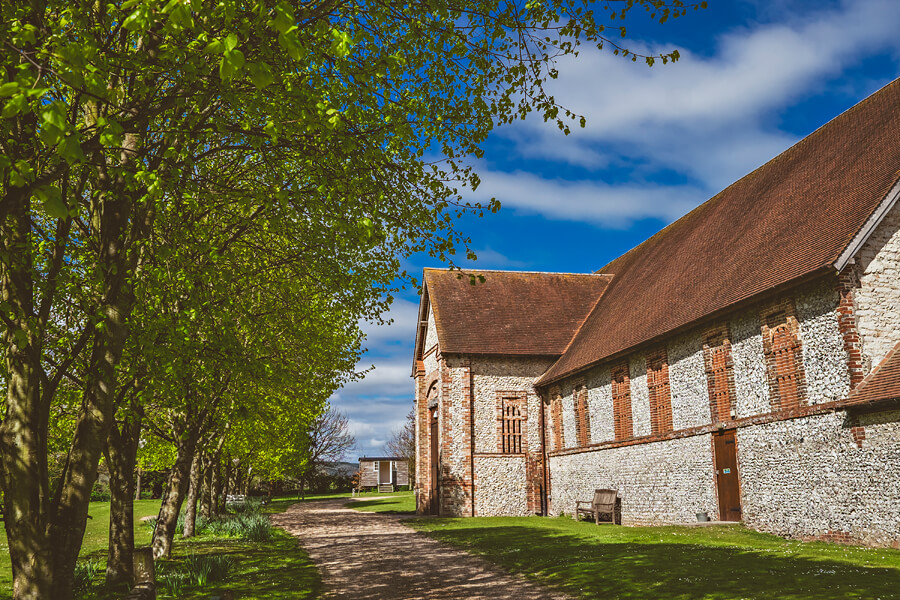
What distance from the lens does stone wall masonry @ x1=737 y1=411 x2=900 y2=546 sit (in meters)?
12.0

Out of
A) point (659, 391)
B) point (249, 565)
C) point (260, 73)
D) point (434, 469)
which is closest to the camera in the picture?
point (260, 73)

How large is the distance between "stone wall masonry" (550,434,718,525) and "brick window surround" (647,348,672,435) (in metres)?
0.56

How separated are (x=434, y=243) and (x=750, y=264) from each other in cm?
A: 1099

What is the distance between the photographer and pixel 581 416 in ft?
81.5

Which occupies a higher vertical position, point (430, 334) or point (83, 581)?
point (430, 334)

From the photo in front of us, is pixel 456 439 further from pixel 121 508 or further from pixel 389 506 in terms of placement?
pixel 121 508

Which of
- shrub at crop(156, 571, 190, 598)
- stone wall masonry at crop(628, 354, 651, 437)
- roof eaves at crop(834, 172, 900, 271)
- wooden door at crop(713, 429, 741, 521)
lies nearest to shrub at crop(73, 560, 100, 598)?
shrub at crop(156, 571, 190, 598)

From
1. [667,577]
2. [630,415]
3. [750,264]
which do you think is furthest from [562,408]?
[667,577]

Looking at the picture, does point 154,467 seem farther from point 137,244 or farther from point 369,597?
point 137,244

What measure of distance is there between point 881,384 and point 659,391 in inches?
302

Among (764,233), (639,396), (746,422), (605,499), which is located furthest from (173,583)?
(764,233)

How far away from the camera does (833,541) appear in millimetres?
13102

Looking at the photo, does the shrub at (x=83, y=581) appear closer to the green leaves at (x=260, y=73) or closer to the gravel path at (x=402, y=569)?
the gravel path at (x=402, y=569)

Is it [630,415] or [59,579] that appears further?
[630,415]
